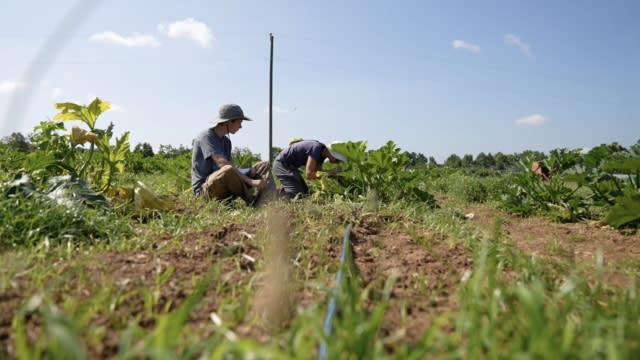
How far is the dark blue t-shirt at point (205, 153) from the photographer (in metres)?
4.96

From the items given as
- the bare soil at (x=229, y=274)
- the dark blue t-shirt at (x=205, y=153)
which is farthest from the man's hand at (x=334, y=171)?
the bare soil at (x=229, y=274)

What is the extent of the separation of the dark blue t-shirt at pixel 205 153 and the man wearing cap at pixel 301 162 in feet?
3.38

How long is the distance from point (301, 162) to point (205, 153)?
61.7 inches

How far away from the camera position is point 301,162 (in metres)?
6.14

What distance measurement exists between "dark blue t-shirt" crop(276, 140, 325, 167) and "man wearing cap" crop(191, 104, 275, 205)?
2.25ft

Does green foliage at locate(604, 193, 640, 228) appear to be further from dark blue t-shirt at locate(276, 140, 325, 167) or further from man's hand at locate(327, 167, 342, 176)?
dark blue t-shirt at locate(276, 140, 325, 167)

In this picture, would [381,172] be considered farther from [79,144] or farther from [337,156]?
[79,144]

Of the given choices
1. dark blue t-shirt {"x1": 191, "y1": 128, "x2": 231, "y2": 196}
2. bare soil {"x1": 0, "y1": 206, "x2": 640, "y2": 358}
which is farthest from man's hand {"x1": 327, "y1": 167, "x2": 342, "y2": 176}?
bare soil {"x1": 0, "y1": 206, "x2": 640, "y2": 358}

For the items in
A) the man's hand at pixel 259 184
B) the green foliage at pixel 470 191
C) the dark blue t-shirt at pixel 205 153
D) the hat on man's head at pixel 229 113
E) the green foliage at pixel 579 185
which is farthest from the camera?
the green foliage at pixel 470 191

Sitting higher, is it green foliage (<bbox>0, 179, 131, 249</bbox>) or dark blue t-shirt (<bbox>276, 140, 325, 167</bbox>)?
dark blue t-shirt (<bbox>276, 140, 325, 167</bbox>)

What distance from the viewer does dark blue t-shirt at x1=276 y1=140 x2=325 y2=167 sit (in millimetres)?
5785

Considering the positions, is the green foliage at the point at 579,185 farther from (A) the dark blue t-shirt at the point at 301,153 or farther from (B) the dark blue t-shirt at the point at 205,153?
(B) the dark blue t-shirt at the point at 205,153

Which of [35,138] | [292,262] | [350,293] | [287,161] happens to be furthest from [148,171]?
[350,293]

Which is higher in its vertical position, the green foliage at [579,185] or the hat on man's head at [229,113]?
the hat on man's head at [229,113]
